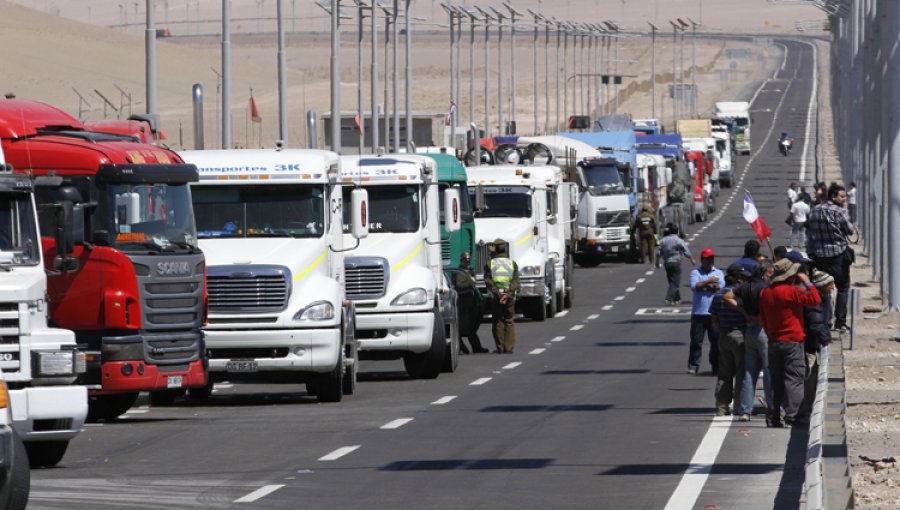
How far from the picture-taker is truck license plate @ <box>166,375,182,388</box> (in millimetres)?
20688

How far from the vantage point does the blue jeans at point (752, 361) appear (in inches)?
827

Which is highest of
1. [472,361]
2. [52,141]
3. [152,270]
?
[52,141]

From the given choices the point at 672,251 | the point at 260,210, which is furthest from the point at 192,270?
the point at 672,251

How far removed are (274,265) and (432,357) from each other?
4.50 meters

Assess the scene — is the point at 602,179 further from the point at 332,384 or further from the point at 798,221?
the point at 332,384

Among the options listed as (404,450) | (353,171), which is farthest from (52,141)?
(353,171)

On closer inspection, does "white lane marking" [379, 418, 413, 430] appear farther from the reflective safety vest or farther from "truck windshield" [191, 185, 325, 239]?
the reflective safety vest

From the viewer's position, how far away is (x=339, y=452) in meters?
18.3

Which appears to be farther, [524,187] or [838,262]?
[524,187]

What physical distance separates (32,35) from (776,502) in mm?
171973

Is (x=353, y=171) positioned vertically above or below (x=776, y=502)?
above

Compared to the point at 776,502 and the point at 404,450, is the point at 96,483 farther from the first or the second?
the point at 776,502

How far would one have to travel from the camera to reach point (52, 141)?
20.7 metres

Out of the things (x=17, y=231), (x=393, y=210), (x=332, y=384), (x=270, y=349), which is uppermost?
(x=17, y=231)
